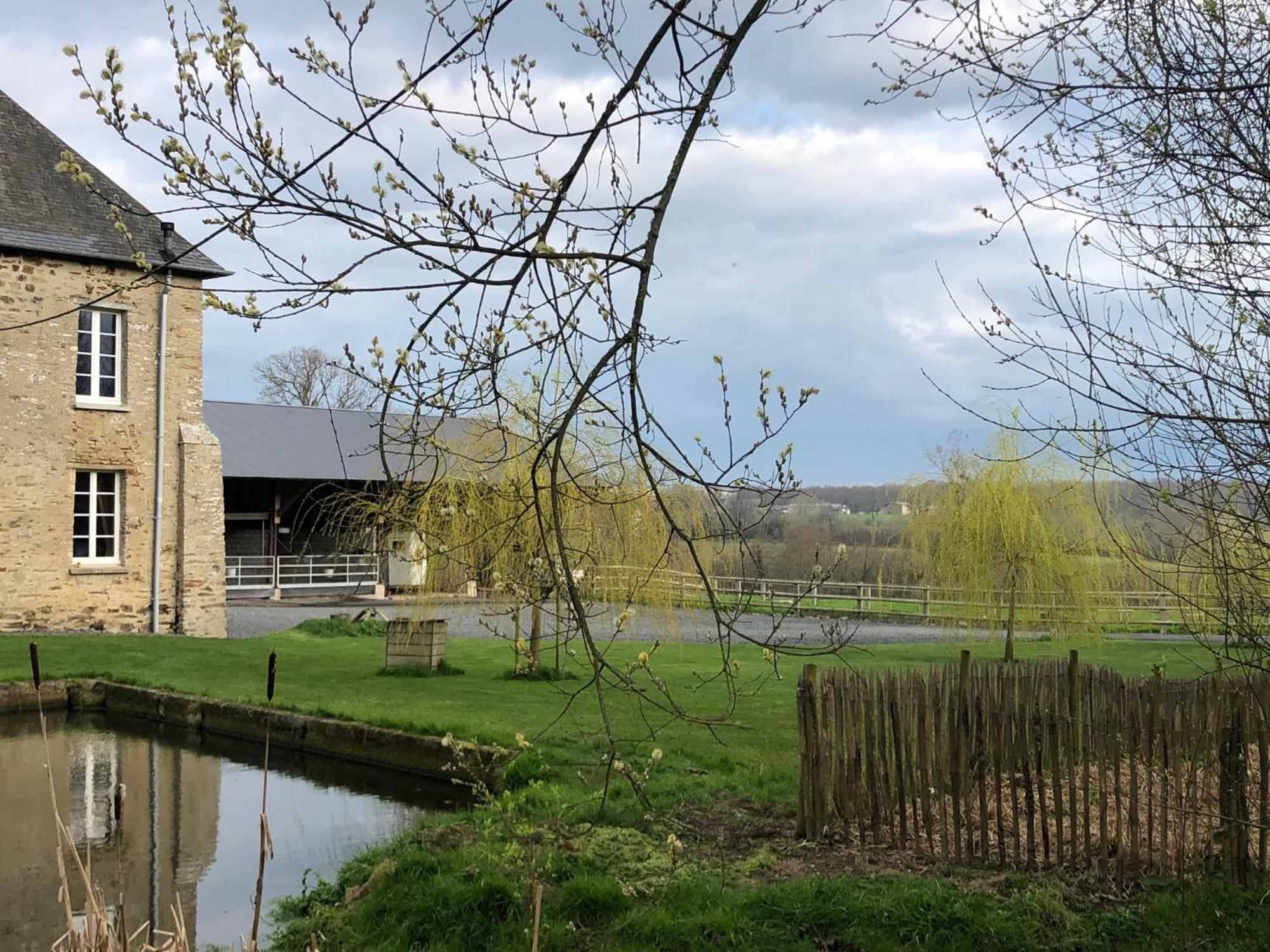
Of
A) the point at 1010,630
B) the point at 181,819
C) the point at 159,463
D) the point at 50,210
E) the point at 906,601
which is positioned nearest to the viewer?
the point at 181,819

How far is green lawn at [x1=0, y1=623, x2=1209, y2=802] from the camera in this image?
10002 millimetres

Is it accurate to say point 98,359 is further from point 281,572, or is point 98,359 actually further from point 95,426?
point 281,572

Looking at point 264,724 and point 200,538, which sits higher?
point 200,538

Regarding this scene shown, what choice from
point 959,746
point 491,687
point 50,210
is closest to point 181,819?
point 959,746

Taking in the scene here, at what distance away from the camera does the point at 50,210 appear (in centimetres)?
2041

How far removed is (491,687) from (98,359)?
35.1ft

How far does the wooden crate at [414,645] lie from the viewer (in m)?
16.8

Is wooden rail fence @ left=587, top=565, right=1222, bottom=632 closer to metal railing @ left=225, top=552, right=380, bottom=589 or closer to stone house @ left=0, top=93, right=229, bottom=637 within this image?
stone house @ left=0, top=93, right=229, bottom=637

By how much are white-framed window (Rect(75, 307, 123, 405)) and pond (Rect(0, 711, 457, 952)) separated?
30.9ft

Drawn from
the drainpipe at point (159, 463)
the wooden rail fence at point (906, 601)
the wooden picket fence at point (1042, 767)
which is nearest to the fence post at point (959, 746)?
the wooden picket fence at point (1042, 767)

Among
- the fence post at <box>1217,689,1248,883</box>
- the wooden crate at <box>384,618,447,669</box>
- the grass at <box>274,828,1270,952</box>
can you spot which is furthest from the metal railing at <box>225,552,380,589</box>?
the fence post at <box>1217,689,1248,883</box>

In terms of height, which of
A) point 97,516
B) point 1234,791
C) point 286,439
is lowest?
point 1234,791

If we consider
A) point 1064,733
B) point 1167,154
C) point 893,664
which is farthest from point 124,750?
point 893,664

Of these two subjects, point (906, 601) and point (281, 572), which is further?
point (906, 601)
